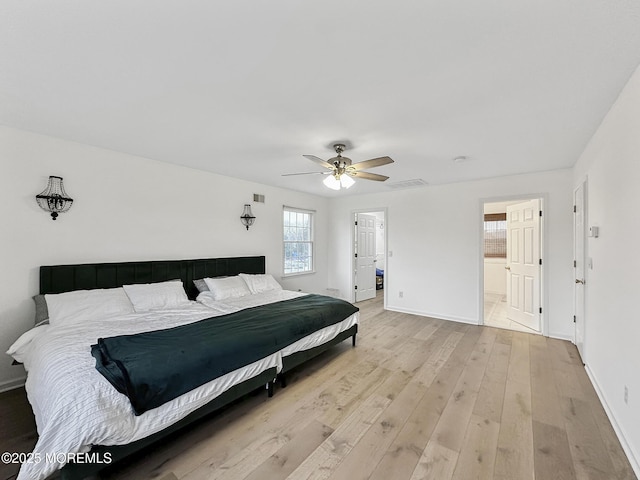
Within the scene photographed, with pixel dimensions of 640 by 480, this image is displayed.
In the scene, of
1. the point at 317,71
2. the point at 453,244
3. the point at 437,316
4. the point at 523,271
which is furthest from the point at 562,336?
the point at 317,71

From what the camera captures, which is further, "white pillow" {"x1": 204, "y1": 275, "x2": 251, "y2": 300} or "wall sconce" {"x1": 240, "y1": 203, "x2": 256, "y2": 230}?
"wall sconce" {"x1": 240, "y1": 203, "x2": 256, "y2": 230}

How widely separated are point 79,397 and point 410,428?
2.16 m

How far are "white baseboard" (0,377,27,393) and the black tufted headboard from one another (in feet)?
2.78

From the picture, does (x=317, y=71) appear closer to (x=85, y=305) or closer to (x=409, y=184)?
(x=85, y=305)

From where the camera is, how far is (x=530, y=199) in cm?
412

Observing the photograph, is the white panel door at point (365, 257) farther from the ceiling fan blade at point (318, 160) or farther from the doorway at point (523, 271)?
the ceiling fan blade at point (318, 160)

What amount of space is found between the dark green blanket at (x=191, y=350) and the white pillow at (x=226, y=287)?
80 centimetres

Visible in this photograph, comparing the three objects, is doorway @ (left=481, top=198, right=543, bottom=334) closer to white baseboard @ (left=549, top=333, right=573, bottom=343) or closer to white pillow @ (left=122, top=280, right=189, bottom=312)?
white baseboard @ (left=549, top=333, right=573, bottom=343)

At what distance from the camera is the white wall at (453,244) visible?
3871 mm

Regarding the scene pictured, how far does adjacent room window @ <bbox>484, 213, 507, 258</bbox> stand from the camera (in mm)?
7258

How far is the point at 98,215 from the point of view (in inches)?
122

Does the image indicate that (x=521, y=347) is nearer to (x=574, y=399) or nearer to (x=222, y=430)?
(x=574, y=399)

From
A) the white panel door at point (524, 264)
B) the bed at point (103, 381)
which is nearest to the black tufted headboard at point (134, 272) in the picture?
the bed at point (103, 381)

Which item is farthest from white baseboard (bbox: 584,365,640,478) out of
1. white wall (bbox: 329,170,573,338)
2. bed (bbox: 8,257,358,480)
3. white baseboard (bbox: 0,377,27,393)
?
white baseboard (bbox: 0,377,27,393)
